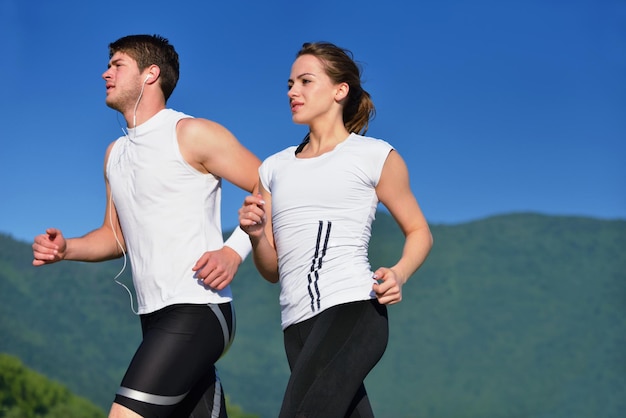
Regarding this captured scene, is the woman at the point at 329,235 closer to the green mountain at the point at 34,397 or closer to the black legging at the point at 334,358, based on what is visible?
the black legging at the point at 334,358

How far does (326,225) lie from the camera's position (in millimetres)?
3158

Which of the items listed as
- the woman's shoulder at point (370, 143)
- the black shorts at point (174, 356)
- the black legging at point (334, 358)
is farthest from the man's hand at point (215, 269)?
the woman's shoulder at point (370, 143)

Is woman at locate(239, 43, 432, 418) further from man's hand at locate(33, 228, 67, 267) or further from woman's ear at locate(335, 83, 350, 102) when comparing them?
man's hand at locate(33, 228, 67, 267)

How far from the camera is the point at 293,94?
11.3ft

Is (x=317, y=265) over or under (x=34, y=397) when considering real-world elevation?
over

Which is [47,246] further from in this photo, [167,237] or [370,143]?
[370,143]

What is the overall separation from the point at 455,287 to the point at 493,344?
1.45 m

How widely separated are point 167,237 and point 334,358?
36.9 inches

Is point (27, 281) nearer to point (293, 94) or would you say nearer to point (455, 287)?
point (455, 287)

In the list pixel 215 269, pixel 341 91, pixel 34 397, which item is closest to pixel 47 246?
pixel 215 269

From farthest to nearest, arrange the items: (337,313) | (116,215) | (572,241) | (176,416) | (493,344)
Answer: (572,241), (493,344), (116,215), (176,416), (337,313)

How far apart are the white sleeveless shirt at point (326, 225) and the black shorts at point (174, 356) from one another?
1.09ft

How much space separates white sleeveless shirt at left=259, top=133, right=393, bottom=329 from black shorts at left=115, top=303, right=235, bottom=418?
0.33m

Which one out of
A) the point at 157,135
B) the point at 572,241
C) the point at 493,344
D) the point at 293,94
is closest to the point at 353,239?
the point at 293,94
